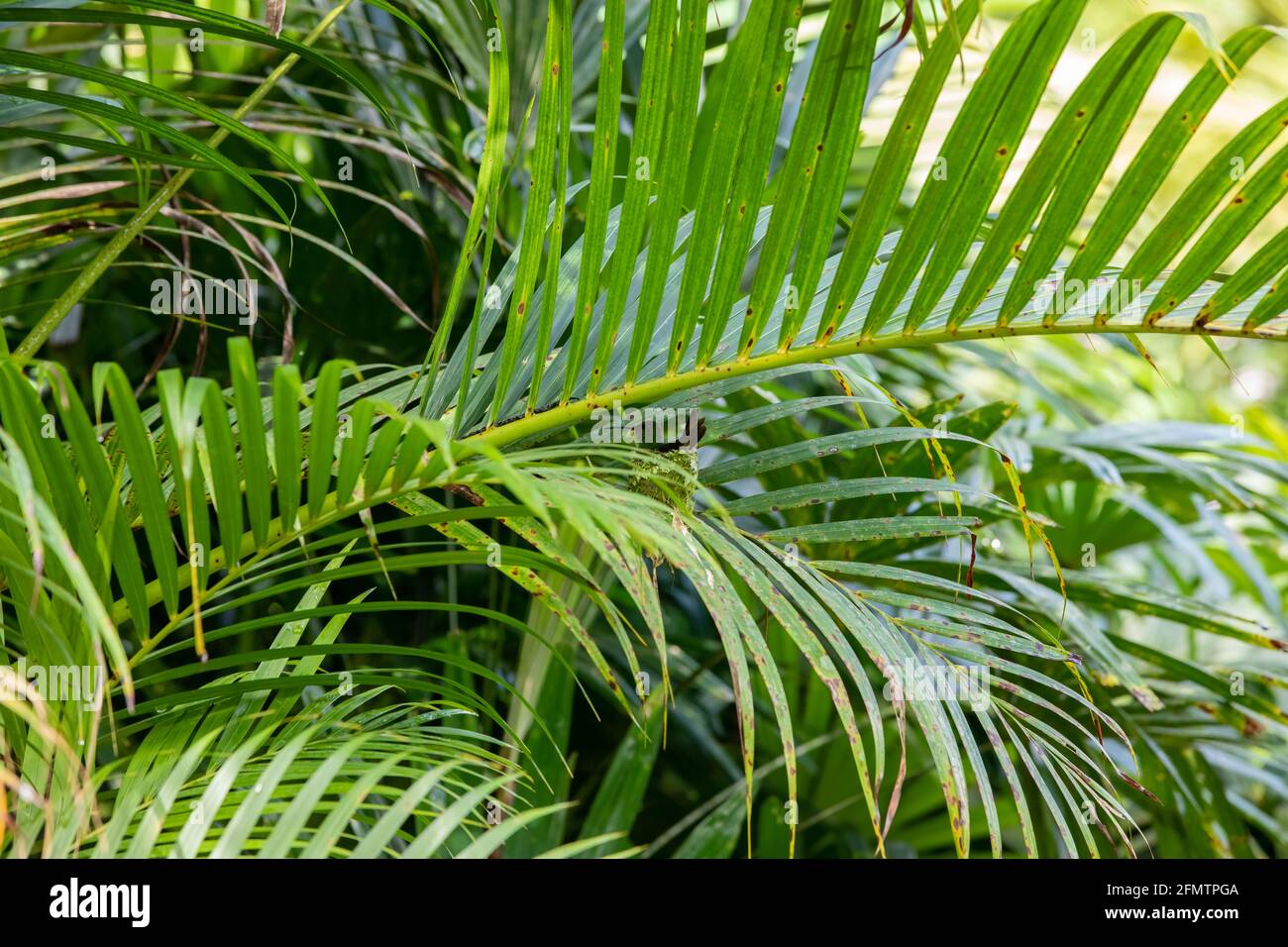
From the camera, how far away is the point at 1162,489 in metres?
1.28

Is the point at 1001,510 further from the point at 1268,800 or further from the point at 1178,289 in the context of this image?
the point at 1268,800

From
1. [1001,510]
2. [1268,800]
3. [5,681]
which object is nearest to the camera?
[5,681]

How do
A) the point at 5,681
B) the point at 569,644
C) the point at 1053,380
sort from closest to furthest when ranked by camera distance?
the point at 5,681
the point at 569,644
the point at 1053,380

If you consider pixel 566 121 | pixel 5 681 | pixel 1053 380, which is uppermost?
pixel 1053 380

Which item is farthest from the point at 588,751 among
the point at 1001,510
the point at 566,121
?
the point at 566,121

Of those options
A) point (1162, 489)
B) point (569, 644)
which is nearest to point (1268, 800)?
point (1162, 489)

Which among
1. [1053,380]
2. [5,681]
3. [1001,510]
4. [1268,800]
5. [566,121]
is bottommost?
[1268,800]

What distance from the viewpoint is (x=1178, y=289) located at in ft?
1.83

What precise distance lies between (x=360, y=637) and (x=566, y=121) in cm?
89

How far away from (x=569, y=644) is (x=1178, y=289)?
723 mm
